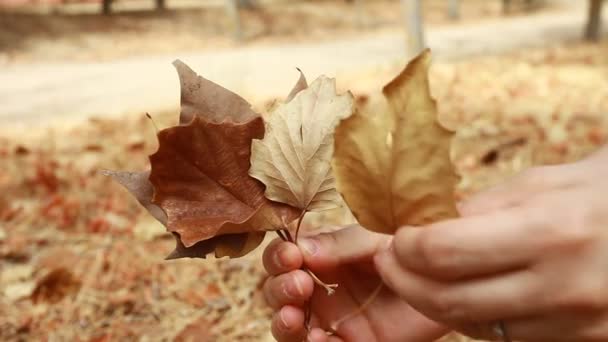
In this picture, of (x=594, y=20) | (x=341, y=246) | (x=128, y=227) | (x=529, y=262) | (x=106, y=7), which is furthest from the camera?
(x=106, y=7)

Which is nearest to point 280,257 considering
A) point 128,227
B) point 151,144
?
point 128,227

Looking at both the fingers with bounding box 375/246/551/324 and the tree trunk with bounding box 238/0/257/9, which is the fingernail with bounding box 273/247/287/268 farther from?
the tree trunk with bounding box 238/0/257/9

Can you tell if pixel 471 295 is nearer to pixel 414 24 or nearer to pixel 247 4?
pixel 414 24

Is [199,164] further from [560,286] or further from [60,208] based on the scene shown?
[60,208]

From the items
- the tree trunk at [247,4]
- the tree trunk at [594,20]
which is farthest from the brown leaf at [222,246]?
the tree trunk at [247,4]

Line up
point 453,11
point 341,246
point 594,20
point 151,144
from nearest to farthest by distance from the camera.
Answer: point 341,246
point 151,144
point 594,20
point 453,11

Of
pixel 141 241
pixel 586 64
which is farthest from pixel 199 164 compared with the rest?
pixel 586 64

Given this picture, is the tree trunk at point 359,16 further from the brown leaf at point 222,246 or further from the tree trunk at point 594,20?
the brown leaf at point 222,246
